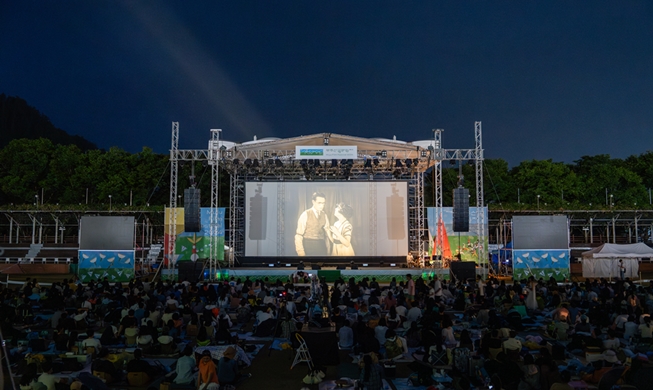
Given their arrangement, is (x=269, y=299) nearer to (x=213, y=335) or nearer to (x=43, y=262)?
(x=213, y=335)

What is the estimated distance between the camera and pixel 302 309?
44.9 feet

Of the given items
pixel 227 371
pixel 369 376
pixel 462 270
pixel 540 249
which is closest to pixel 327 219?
pixel 462 270

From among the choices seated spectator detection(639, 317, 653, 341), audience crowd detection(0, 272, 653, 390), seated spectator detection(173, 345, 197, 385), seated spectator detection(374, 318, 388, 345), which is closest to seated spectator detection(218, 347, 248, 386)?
audience crowd detection(0, 272, 653, 390)

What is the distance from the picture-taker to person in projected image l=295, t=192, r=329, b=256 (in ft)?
87.6

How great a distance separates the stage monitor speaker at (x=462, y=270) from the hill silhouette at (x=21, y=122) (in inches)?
2280

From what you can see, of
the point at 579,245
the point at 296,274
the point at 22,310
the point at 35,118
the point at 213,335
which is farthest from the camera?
the point at 35,118

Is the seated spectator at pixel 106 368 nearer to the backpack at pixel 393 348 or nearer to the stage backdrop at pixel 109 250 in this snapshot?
the backpack at pixel 393 348

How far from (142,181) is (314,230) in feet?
62.6

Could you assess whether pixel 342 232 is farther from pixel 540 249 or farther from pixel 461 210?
pixel 540 249

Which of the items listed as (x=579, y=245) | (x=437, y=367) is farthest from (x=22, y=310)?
(x=579, y=245)

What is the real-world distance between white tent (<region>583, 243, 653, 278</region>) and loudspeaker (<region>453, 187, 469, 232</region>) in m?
7.31

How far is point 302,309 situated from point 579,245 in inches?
1012

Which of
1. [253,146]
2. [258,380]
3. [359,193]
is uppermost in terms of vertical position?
[253,146]

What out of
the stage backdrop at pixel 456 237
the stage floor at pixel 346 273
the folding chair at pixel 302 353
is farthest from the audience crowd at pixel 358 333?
the stage backdrop at pixel 456 237
